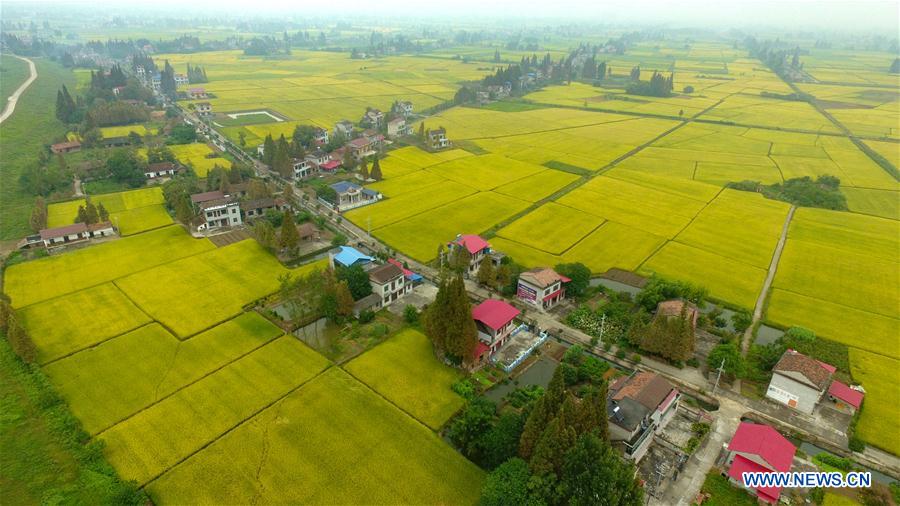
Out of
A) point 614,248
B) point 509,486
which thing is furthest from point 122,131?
point 509,486

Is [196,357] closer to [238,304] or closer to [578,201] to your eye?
[238,304]

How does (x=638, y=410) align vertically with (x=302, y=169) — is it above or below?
below

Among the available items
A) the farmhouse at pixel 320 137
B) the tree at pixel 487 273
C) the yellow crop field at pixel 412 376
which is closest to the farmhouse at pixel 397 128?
the farmhouse at pixel 320 137

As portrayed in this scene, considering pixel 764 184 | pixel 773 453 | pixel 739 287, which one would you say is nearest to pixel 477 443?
pixel 773 453

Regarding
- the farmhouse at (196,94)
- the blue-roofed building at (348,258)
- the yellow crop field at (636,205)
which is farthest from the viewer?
the farmhouse at (196,94)

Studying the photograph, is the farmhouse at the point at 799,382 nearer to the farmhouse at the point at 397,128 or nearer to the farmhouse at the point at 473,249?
the farmhouse at the point at 473,249

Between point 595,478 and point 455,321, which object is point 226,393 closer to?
point 455,321
